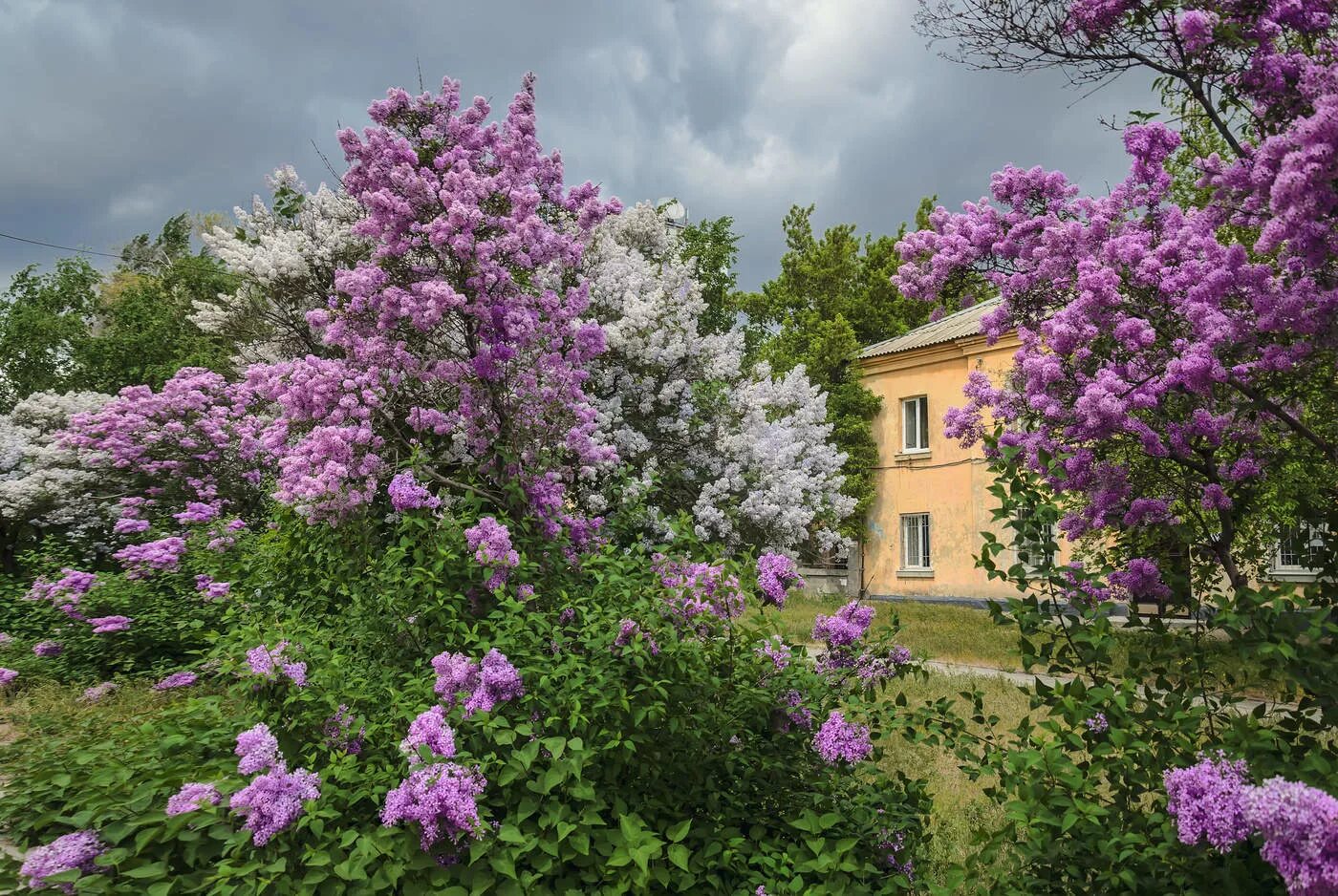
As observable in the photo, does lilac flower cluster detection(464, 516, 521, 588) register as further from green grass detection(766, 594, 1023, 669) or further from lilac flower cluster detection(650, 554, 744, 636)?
green grass detection(766, 594, 1023, 669)

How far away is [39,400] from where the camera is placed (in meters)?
12.1

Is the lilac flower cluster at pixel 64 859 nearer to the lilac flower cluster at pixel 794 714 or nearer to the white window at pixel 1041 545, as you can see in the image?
the lilac flower cluster at pixel 794 714

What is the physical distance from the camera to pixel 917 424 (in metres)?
20.3

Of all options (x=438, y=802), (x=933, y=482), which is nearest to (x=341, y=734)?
(x=438, y=802)

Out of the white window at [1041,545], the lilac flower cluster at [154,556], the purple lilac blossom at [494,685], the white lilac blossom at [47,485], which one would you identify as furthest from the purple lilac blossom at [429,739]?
the white lilac blossom at [47,485]

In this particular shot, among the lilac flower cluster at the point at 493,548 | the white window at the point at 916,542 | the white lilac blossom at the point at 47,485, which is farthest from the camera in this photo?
the white window at the point at 916,542

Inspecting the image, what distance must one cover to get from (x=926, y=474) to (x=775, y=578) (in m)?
17.2

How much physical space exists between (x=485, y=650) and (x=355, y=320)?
13.3ft

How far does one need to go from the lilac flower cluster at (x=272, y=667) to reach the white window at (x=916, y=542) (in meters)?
18.4

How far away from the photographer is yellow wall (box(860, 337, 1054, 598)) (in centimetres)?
1841

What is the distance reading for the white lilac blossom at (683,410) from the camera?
10.5m

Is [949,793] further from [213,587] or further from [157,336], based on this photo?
[157,336]

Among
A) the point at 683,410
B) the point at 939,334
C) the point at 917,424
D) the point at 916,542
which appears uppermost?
the point at 939,334

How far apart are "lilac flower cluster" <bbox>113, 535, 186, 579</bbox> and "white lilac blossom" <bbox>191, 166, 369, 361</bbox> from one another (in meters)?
2.76
